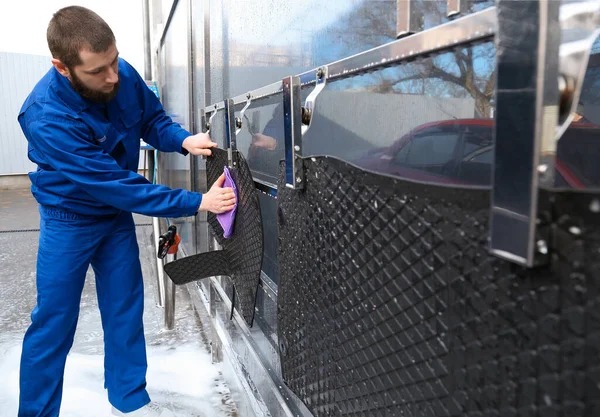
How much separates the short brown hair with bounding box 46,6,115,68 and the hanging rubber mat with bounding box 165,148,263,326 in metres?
0.55

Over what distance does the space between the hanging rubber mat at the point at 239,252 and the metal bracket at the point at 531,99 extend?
0.96 m

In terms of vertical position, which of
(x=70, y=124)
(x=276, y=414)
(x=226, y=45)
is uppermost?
(x=226, y=45)

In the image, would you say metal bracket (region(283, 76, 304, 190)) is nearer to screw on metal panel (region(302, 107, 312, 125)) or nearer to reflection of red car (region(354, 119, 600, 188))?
screw on metal panel (region(302, 107, 312, 125))

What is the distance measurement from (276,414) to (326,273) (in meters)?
0.77

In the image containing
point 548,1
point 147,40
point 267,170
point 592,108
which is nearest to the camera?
point 548,1

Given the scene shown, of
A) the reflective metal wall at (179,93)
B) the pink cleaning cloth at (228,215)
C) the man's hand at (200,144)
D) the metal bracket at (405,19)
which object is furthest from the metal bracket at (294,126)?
the reflective metal wall at (179,93)

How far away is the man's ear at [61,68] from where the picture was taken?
180cm

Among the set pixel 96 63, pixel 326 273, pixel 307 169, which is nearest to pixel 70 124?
pixel 96 63

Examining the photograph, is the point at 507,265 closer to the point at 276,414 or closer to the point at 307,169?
the point at 307,169

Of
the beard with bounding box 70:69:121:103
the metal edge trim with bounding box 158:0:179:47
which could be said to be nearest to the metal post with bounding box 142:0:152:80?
the metal edge trim with bounding box 158:0:179:47

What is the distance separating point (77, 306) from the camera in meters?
2.01

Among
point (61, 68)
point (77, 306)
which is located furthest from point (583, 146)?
point (77, 306)

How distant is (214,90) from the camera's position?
2.33 meters

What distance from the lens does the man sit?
1.72m
